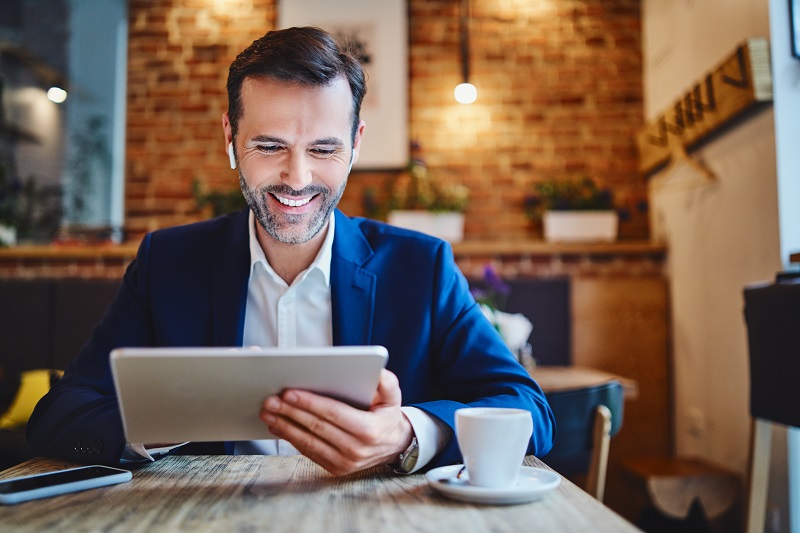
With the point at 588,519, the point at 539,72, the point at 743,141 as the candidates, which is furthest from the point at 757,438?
the point at 539,72

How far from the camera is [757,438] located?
2367 mm

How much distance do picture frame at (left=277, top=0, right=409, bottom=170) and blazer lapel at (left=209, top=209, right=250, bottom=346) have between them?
2.64 metres

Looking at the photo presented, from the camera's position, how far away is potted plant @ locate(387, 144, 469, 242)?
3982mm

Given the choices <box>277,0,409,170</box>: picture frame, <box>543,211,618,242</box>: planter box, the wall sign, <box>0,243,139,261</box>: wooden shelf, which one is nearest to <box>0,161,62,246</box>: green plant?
<box>0,243,139,261</box>: wooden shelf

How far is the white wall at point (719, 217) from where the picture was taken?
8.60ft

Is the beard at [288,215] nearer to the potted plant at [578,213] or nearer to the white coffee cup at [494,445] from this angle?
the white coffee cup at [494,445]

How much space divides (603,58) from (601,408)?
2.70m

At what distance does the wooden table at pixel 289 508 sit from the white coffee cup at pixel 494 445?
48mm

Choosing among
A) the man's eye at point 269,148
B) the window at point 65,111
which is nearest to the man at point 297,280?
the man's eye at point 269,148

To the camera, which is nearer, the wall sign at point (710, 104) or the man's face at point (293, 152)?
the man's face at point (293, 152)

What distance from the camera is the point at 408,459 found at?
106 cm

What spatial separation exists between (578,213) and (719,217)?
3.03 feet

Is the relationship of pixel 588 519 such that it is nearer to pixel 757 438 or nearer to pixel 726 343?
pixel 757 438

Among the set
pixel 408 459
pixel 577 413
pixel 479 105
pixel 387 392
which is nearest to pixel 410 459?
pixel 408 459
